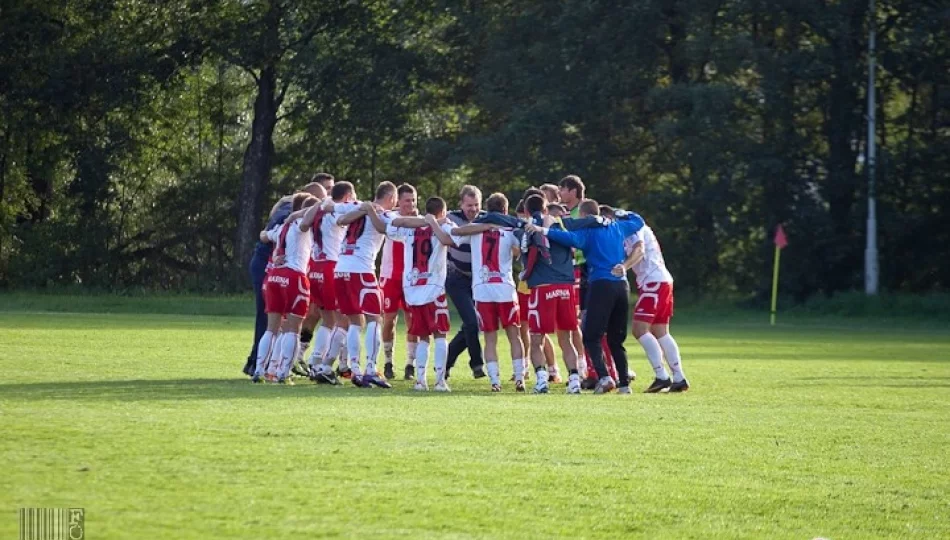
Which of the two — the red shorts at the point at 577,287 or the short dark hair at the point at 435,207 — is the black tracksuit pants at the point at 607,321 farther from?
the short dark hair at the point at 435,207

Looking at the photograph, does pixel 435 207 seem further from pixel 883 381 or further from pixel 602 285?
pixel 883 381

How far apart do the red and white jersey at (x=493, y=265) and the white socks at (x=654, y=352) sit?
63.2 inches

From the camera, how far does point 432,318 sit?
59.5 feet

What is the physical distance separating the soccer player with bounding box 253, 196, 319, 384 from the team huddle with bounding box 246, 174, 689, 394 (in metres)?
0.01

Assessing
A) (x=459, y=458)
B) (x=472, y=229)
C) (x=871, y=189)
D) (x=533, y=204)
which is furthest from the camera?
(x=871, y=189)

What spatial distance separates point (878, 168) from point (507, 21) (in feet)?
40.1

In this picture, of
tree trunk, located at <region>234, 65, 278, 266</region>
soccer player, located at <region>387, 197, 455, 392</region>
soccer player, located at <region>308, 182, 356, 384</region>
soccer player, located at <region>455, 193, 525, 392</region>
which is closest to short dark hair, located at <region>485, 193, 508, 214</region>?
soccer player, located at <region>455, 193, 525, 392</region>

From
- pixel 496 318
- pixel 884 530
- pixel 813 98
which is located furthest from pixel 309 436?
pixel 813 98

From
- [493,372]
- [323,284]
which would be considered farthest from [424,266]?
[493,372]

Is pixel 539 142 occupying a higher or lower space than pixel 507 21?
lower

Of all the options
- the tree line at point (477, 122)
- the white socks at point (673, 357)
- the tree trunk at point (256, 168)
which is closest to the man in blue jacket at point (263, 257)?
the white socks at point (673, 357)

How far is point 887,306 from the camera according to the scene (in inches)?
1732

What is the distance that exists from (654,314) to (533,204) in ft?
5.91

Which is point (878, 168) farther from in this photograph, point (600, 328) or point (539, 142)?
point (600, 328)
